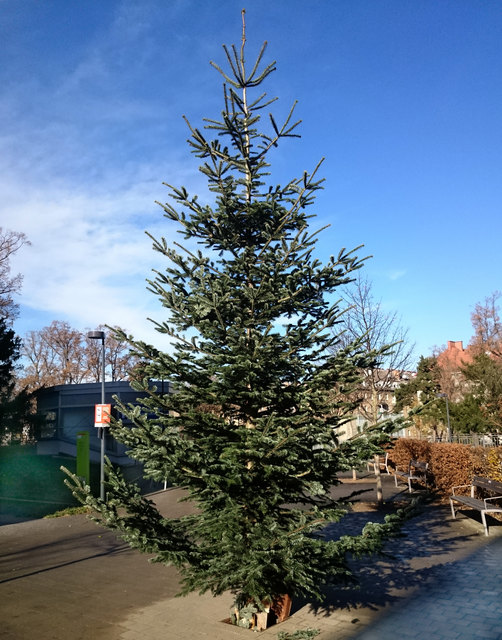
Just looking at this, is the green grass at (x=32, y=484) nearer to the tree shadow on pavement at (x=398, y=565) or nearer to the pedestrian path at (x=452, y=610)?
the tree shadow on pavement at (x=398, y=565)

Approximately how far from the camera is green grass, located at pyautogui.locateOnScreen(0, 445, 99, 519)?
19308 mm

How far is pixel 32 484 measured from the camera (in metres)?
25.2

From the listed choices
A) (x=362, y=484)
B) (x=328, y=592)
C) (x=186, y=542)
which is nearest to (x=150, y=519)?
(x=186, y=542)

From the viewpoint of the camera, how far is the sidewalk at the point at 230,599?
6047 millimetres

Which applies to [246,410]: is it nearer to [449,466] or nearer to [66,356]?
[449,466]

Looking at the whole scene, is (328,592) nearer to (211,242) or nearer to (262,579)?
(262,579)

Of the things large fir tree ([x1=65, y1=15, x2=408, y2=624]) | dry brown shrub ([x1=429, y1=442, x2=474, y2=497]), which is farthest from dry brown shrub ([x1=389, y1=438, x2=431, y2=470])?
large fir tree ([x1=65, y1=15, x2=408, y2=624])

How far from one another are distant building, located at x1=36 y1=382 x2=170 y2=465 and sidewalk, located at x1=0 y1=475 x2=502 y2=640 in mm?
23021

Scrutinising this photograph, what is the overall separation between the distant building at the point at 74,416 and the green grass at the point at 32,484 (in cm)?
210

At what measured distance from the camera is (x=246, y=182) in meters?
7.08

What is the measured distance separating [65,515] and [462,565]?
13.3 meters

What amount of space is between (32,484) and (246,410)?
2291 cm

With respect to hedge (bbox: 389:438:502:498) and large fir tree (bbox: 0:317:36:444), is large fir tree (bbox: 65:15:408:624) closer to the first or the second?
hedge (bbox: 389:438:502:498)

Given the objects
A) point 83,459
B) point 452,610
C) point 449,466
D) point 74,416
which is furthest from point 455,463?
point 74,416
